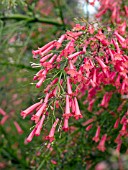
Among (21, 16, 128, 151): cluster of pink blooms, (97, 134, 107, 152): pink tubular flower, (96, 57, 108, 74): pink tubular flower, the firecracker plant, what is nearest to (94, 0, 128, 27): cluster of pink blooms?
the firecracker plant

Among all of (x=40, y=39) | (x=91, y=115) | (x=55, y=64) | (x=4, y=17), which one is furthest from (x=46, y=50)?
(x=40, y=39)

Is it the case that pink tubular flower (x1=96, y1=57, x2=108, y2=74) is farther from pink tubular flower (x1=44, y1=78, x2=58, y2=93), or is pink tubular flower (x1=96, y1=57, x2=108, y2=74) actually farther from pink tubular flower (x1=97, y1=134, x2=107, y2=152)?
pink tubular flower (x1=97, y1=134, x2=107, y2=152)

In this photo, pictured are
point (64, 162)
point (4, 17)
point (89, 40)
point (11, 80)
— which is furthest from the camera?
point (11, 80)

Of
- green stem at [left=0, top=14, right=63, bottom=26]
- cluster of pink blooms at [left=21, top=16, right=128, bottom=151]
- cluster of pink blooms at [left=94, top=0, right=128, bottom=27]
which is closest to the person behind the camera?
cluster of pink blooms at [left=21, top=16, right=128, bottom=151]

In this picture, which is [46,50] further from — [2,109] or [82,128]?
[2,109]

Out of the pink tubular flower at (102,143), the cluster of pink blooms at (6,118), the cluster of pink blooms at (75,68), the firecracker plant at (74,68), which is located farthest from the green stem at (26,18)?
the cluster of pink blooms at (75,68)

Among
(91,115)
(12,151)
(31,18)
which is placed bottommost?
(12,151)

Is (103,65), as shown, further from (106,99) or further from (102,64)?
(106,99)

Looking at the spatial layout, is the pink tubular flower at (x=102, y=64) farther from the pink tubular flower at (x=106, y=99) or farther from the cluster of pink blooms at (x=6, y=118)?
the cluster of pink blooms at (x=6, y=118)

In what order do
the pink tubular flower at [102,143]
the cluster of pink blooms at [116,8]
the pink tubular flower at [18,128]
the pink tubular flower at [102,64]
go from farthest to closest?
the pink tubular flower at [18,128] < the cluster of pink blooms at [116,8] < the pink tubular flower at [102,143] < the pink tubular flower at [102,64]

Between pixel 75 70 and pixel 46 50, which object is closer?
pixel 75 70

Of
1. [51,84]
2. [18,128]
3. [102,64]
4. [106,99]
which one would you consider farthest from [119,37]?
[18,128]
